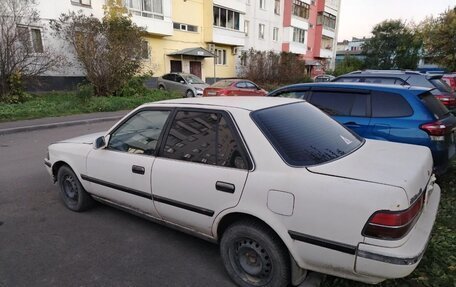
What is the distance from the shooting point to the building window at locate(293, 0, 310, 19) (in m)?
35.4

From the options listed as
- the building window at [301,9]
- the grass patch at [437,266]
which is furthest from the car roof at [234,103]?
the building window at [301,9]

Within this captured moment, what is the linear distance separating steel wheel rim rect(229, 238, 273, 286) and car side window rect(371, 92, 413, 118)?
304cm

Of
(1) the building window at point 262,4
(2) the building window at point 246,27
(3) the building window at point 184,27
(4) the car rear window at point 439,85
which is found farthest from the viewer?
(1) the building window at point 262,4

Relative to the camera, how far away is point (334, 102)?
5004 millimetres

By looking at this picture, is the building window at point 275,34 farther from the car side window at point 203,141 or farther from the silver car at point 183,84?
the car side window at point 203,141

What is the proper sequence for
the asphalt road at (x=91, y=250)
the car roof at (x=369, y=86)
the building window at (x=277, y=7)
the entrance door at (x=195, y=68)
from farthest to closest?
1. the building window at (x=277, y=7)
2. the entrance door at (x=195, y=68)
3. the car roof at (x=369, y=86)
4. the asphalt road at (x=91, y=250)

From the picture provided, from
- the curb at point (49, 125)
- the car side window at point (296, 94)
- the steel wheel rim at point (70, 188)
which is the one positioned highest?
the car side window at point (296, 94)

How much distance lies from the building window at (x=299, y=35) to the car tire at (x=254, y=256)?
35774 millimetres

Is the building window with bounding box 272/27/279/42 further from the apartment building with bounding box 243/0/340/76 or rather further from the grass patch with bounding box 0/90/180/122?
the grass patch with bounding box 0/90/180/122

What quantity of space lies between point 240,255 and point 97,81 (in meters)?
13.6

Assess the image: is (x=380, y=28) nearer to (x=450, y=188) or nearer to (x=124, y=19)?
(x=124, y=19)

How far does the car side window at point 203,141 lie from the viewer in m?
2.60

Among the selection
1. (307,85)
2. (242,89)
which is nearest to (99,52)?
(242,89)

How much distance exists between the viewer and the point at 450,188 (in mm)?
4652
